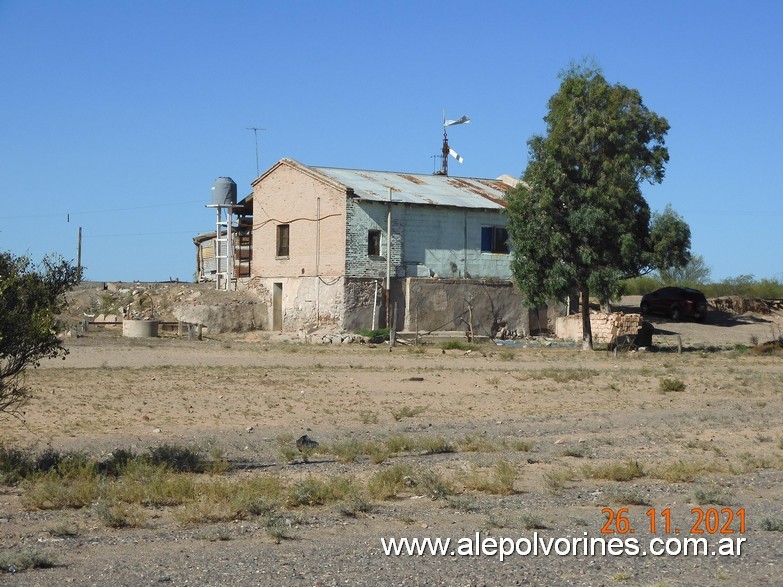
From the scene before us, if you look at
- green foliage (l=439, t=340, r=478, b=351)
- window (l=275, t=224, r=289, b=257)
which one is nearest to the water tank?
window (l=275, t=224, r=289, b=257)

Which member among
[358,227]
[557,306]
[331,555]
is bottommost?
[331,555]

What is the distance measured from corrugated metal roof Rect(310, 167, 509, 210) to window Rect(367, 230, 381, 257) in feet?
4.61

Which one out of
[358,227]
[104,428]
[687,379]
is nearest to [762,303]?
[358,227]

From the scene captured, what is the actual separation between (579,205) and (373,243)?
A: 377 inches

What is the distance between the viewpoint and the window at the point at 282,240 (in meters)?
44.8

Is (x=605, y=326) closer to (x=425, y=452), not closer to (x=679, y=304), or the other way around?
(x=679, y=304)

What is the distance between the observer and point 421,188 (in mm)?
45719

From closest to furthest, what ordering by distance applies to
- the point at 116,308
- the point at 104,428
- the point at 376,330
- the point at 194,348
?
the point at 104,428
the point at 194,348
the point at 376,330
the point at 116,308

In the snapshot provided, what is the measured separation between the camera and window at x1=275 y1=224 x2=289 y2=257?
4475 cm

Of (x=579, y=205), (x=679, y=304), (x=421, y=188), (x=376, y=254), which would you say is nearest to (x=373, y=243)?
(x=376, y=254)

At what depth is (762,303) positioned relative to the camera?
194ft

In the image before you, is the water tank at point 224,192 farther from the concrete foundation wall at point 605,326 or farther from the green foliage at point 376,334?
the concrete foundation wall at point 605,326

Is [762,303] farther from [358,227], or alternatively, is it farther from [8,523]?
[8,523]

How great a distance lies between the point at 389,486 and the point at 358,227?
30.3 m
